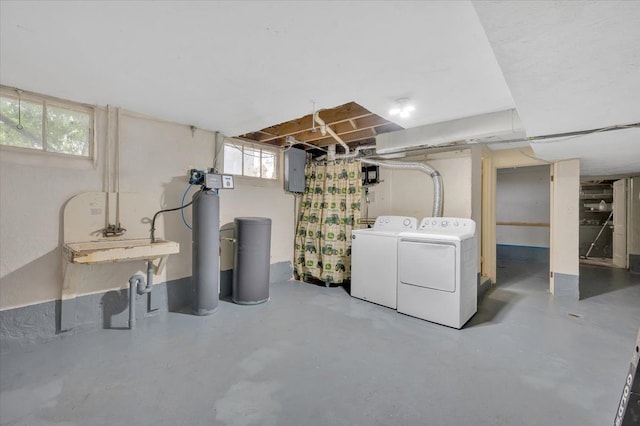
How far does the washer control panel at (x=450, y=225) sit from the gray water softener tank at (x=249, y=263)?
2.06 m

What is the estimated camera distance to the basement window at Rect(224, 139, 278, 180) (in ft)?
12.2

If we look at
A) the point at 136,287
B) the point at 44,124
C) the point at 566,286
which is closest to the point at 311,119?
the point at 44,124

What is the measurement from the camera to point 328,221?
13.4ft

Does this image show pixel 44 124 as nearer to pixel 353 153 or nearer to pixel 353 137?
pixel 353 137

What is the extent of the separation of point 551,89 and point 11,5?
115 inches

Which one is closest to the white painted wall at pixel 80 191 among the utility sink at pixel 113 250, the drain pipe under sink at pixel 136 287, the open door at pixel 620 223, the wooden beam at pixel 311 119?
the drain pipe under sink at pixel 136 287

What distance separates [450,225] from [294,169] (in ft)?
7.92

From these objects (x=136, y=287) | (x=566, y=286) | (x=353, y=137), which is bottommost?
(x=566, y=286)

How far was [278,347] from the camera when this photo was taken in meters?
2.26

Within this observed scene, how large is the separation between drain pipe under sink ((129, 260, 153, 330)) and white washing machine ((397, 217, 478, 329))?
2732 millimetres

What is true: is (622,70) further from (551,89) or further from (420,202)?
(420,202)

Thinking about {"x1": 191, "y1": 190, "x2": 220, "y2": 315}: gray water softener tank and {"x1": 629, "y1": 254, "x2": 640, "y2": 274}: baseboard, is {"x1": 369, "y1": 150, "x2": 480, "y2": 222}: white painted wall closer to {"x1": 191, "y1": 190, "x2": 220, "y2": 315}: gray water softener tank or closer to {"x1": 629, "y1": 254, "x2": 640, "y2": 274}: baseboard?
{"x1": 191, "y1": 190, "x2": 220, "y2": 315}: gray water softener tank

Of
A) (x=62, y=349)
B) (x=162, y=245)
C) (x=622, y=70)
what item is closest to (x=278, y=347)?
(x=162, y=245)

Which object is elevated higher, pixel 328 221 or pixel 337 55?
pixel 337 55
